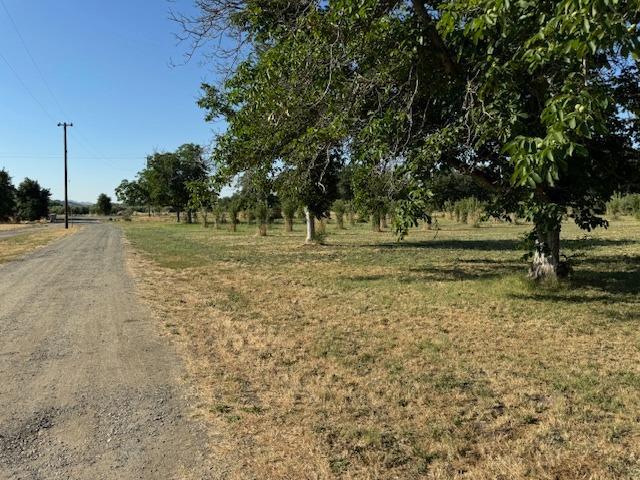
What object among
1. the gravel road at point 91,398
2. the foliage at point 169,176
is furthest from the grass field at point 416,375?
the foliage at point 169,176

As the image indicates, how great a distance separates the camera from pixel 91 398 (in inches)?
171

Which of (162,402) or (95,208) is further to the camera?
(95,208)

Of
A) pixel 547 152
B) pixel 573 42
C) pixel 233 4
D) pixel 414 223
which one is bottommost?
pixel 414 223

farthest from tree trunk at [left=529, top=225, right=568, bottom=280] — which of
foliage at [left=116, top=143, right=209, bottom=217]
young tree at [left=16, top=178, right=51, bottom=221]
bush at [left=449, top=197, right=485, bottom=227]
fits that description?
young tree at [left=16, top=178, right=51, bottom=221]

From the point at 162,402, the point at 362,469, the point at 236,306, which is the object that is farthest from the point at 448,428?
the point at 236,306

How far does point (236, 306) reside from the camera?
8.45m

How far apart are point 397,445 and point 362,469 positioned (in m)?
0.39

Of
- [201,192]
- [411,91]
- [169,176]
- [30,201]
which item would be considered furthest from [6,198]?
[411,91]

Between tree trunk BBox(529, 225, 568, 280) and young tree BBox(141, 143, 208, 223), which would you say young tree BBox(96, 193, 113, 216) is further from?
tree trunk BBox(529, 225, 568, 280)

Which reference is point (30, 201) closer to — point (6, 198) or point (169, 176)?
point (6, 198)

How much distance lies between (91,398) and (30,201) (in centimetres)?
7444

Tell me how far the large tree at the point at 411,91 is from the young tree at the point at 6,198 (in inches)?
2525

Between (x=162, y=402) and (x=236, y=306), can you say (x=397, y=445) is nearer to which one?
(x=162, y=402)

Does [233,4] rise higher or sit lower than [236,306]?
higher
